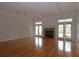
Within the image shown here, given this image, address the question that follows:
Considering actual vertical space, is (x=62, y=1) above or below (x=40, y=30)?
above

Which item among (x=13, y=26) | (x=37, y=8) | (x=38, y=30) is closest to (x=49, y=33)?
(x=38, y=30)

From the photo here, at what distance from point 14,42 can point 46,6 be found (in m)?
1.11

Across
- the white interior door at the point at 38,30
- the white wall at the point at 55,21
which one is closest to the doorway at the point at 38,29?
the white interior door at the point at 38,30

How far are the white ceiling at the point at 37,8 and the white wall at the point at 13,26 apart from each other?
0.14 metres

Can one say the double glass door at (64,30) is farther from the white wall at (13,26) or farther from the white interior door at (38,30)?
the white wall at (13,26)

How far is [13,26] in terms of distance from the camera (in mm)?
2723

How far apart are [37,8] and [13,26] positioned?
70 centimetres

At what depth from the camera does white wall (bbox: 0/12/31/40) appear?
8.75 ft

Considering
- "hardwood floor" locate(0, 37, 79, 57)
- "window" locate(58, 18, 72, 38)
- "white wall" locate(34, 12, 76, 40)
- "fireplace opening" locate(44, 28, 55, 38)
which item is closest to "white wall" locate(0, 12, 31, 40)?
"hardwood floor" locate(0, 37, 79, 57)

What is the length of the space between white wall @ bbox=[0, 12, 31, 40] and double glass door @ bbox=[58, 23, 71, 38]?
729 mm

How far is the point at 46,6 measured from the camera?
270cm

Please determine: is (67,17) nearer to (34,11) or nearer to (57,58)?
(34,11)

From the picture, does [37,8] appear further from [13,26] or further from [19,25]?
[13,26]

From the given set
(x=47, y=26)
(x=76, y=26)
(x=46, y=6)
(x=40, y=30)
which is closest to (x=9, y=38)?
(x=40, y=30)
